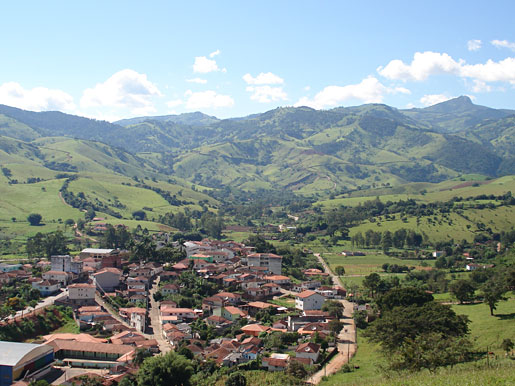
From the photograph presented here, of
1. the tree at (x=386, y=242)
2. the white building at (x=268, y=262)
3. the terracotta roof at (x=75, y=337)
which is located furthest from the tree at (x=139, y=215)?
the terracotta roof at (x=75, y=337)

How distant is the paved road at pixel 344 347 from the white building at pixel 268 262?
15.7 metres

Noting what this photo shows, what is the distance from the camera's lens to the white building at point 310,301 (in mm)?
53469

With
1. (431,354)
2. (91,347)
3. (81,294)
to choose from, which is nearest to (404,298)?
(431,354)

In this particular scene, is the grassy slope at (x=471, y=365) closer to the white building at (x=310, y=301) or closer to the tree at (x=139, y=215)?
the white building at (x=310, y=301)

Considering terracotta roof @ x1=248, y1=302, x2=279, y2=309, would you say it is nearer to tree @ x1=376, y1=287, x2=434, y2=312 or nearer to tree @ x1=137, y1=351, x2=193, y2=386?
tree @ x1=376, y1=287, x2=434, y2=312

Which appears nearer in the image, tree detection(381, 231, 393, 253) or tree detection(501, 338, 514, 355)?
tree detection(501, 338, 514, 355)

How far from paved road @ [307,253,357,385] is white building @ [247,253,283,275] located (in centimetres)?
1568

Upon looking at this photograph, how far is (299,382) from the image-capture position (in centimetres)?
3241

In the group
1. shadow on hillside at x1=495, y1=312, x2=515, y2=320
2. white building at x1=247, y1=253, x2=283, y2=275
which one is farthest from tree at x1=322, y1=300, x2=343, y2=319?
white building at x1=247, y1=253, x2=283, y2=275

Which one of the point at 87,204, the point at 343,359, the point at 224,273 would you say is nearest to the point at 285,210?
the point at 87,204

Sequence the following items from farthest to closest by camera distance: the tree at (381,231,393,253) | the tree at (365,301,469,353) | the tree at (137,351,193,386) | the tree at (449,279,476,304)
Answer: the tree at (381,231,393,253) → the tree at (449,279,476,304) → the tree at (365,301,469,353) → the tree at (137,351,193,386)

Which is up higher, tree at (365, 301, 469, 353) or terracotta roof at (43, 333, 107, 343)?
tree at (365, 301, 469, 353)

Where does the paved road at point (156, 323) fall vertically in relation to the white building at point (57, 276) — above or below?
below

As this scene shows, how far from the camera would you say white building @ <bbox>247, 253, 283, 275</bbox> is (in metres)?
71.2
